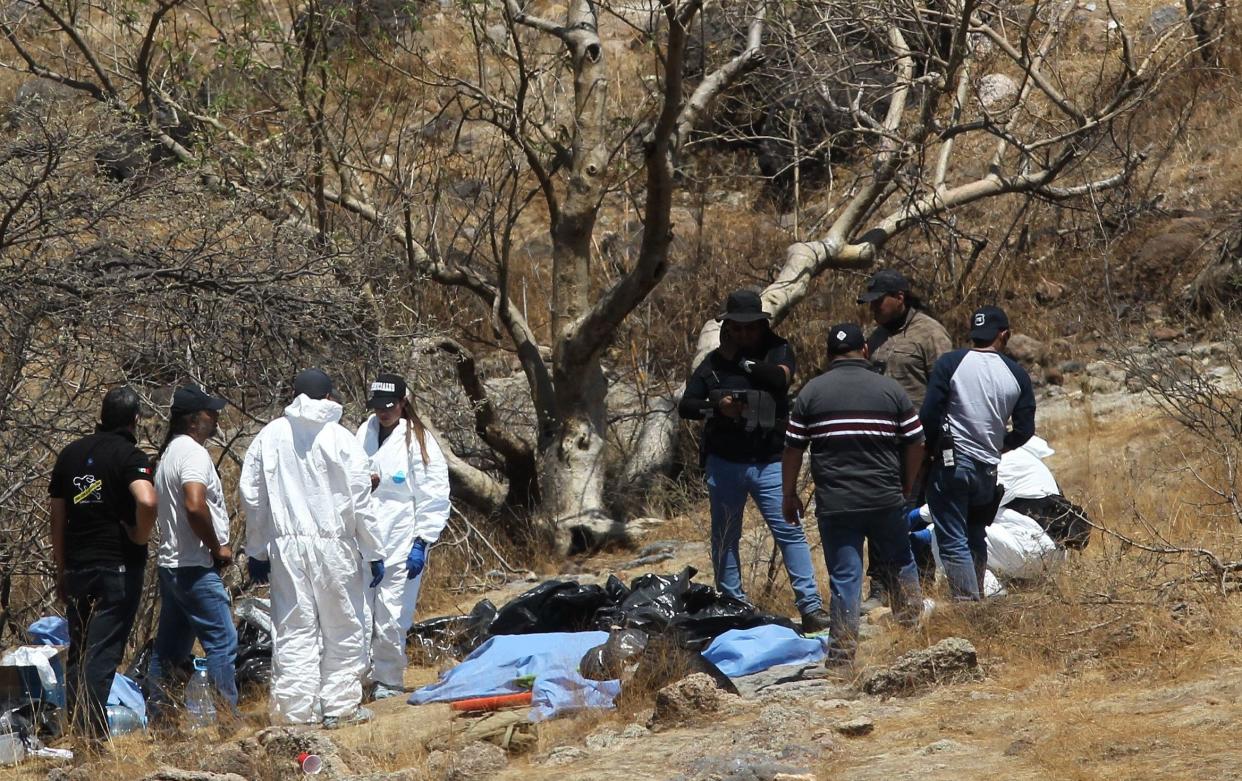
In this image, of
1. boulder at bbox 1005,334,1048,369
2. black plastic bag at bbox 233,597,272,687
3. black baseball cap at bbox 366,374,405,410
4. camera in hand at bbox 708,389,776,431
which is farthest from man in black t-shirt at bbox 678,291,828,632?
boulder at bbox 1005,334,1048,369

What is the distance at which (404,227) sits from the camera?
12203mm

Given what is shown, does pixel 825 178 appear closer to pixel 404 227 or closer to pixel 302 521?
pixel 404 227

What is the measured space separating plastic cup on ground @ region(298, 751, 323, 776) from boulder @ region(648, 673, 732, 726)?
1387 mm

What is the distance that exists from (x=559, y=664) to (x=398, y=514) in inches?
43.4

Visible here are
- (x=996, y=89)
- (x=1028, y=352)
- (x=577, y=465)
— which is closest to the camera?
(x=577, y=465)

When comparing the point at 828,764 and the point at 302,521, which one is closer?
the point at 828,764

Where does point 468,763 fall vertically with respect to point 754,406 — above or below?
below


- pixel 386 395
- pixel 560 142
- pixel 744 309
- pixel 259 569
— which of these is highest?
pixel 560 142

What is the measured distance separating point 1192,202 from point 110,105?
37.8 feet

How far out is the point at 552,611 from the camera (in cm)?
792

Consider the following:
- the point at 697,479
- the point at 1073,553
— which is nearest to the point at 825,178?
the point at 697,479

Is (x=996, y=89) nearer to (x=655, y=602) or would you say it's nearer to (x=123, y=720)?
(x=655, y=602)

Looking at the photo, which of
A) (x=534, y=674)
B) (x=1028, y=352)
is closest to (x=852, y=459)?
(x=534, y=674)

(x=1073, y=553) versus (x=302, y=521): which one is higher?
Result: (x=302, y=521)
